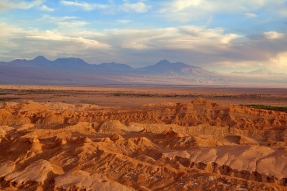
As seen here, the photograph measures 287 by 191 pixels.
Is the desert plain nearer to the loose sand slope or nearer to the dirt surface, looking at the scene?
the loose sand slope

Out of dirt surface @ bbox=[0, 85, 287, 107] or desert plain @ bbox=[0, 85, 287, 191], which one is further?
dirt surface @ bbox=[0, 85, 287, 107]

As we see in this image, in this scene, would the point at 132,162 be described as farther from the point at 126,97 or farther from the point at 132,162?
the point at 126,97

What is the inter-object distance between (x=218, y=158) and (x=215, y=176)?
2.55m

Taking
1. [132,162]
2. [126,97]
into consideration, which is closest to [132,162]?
[132,162]

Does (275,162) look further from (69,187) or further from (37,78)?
(37,78)

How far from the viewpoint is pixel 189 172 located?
537 inches

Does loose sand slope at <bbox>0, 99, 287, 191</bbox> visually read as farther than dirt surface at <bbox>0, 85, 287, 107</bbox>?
No

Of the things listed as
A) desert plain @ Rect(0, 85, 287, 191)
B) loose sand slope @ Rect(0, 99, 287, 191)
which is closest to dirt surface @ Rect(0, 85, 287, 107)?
loose sand slope @ Rect(0, 99, 287, 191)

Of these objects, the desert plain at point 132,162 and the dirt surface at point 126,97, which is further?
the dirt surface at point 126,97

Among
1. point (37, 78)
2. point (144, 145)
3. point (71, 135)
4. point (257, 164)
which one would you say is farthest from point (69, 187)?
point (37, 78)

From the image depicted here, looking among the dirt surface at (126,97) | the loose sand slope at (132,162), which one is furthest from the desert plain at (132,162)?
the dirt surface at (126,97)

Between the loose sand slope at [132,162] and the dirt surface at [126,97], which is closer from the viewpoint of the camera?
the loose sand slope at [132,162]

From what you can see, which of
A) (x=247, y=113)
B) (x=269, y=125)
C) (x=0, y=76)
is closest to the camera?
(x=269, y=125)

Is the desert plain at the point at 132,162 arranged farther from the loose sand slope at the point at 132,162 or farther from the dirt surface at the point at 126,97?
the dirt surface at the point at 126,97
